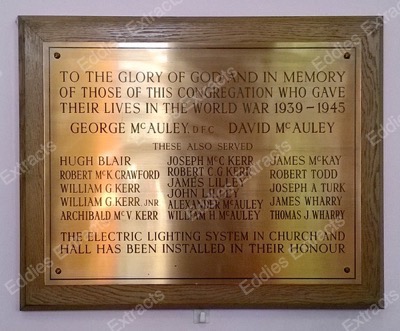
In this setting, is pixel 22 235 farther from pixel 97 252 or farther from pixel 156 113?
pixel 156 113

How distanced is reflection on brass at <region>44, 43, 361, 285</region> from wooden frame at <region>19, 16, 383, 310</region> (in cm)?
3

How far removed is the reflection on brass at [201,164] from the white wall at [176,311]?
0.10 metres

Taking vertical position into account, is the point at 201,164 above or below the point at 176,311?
above

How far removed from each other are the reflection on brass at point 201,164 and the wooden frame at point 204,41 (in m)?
0.03

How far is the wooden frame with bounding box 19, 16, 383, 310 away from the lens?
4.87 feet

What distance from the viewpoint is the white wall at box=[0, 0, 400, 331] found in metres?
1.51

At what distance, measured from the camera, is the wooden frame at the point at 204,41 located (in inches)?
58.4

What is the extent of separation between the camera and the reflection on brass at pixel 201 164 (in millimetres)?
1488

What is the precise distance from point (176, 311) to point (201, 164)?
0.43m

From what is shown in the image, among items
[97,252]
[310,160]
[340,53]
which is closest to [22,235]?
[97,252]

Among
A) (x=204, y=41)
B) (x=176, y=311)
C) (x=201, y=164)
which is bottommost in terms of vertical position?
(x=176, y=311)

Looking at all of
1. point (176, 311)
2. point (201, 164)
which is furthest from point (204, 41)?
point (176, 311)

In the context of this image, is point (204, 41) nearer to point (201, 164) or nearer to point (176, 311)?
point (201, 164)

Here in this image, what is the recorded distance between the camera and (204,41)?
58.7 inches
